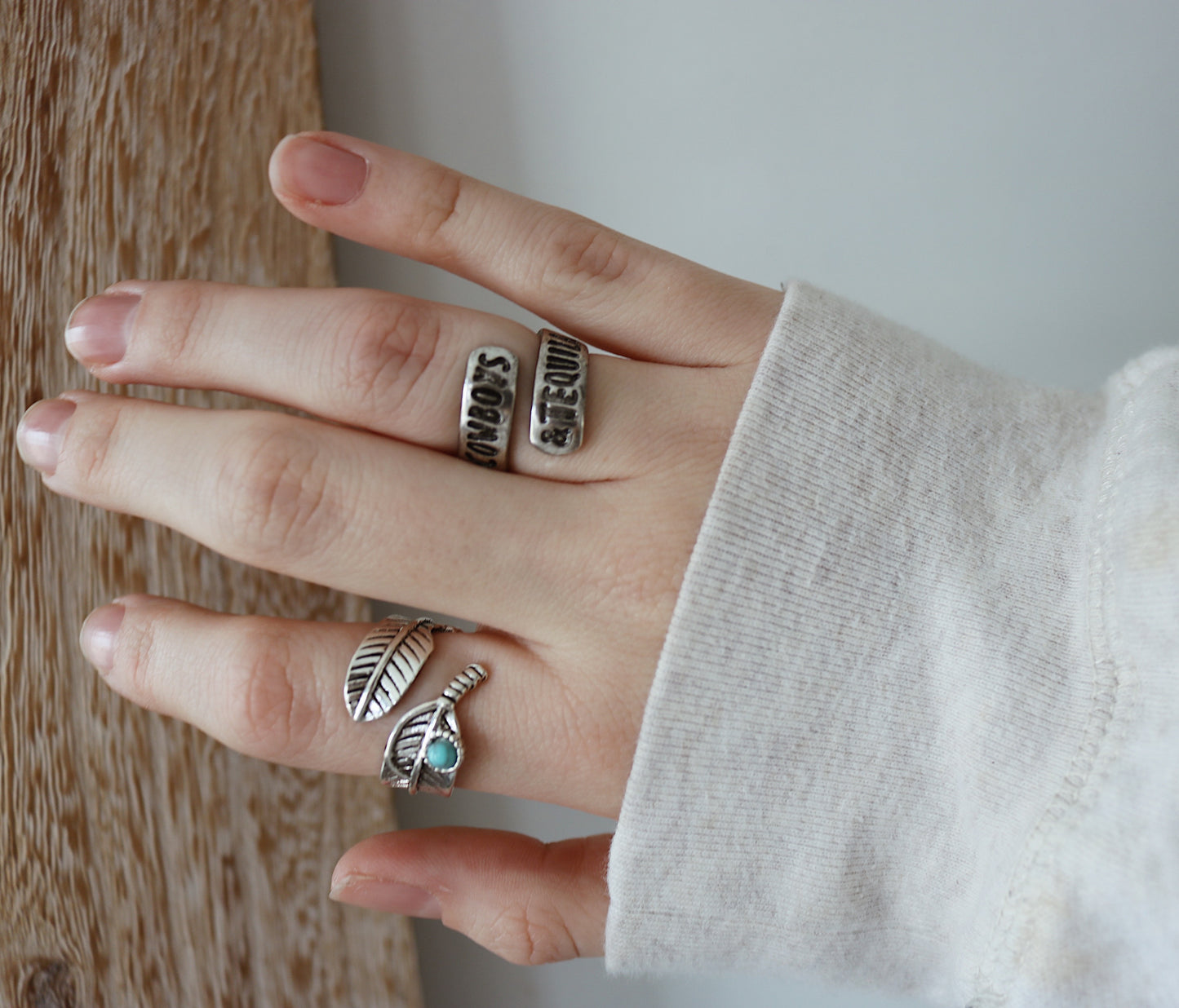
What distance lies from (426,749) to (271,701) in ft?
0.36

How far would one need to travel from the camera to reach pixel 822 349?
0.57 meters

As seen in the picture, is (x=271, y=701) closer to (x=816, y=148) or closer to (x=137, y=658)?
(x=137, y=658)

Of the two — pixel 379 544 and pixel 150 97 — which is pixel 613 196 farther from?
pixel 379 544

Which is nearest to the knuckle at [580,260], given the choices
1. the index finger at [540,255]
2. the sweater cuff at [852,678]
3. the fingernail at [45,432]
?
the index finger at [540,255]

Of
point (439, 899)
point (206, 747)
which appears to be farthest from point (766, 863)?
point (206, 747)

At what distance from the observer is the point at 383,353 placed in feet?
1.83

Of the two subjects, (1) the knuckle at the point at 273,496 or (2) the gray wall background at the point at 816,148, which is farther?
(2) the gray wall background at the point at 816,148

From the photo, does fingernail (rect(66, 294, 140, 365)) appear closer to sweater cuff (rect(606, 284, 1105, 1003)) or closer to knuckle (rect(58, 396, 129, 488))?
knuckle (rect(58, 396, 129, 488))

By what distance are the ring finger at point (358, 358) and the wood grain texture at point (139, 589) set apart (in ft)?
0.53

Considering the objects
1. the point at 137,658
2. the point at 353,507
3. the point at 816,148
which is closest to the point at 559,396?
the point at 353,507

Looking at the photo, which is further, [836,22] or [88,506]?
[836,22]

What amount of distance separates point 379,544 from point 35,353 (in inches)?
15.0

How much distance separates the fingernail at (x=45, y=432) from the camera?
1.95ft

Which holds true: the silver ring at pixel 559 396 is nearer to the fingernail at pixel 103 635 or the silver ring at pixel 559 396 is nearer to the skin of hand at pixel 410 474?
the skin of hand at pixel 410 474
